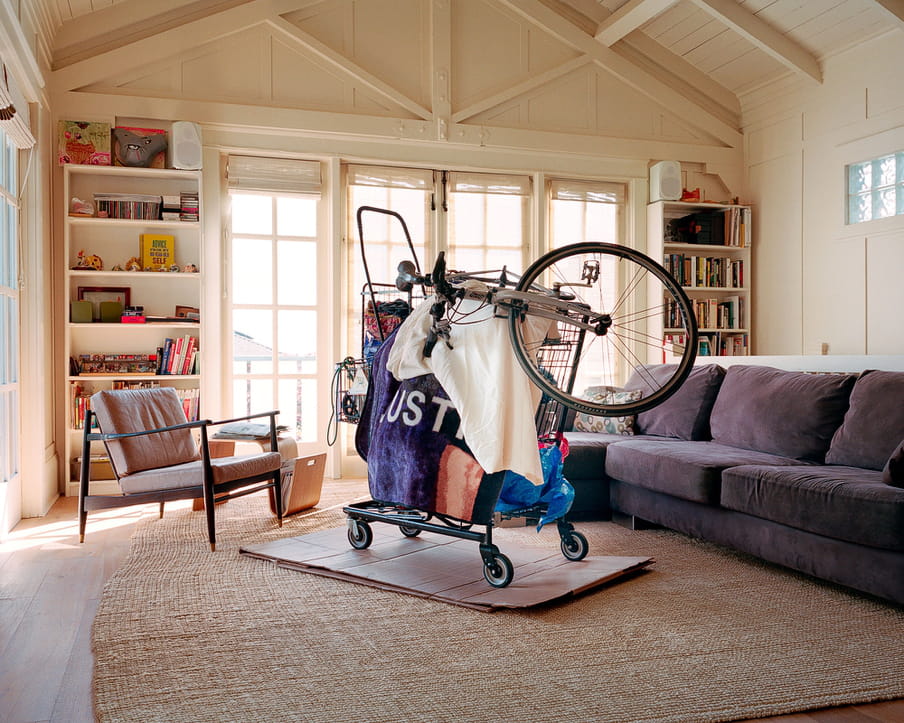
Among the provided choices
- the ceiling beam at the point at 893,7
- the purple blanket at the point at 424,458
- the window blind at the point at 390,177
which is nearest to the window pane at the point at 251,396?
the window blind at the point at 390,177

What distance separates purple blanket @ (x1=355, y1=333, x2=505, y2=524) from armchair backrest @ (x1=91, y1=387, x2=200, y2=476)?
48.7 inches

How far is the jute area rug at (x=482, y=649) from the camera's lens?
2.02 metres

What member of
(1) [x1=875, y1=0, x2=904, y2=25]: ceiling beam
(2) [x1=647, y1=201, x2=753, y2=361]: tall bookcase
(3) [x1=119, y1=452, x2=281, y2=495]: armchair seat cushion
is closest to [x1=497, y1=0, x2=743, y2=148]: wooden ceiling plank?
(2) [x1=647, y1=201, x2=753, y2=361]: tall bookcase

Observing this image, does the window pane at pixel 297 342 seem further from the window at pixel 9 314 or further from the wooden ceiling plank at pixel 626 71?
the wooden ceiling plank at pixel 626 71

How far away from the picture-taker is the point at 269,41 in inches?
217

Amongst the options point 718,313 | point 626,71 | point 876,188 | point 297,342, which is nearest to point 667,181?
point 626,71

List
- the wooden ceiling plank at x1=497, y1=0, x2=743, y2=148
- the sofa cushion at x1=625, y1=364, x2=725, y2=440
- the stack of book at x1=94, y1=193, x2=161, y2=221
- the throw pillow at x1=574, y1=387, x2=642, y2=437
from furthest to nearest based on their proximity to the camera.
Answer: the wooden ceiling plank at x1=497, y1=0, x2=743, y2=148, the stack of book at x1=94, y1=193, x2=161, y2=221, the throw pillow at x1=574, y1=387, x2=642, y2=437, the sofa cushion at x1=625, y1=364, x2=725, y2=440

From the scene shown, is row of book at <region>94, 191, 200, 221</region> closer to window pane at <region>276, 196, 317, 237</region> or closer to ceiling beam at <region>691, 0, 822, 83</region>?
window pane at <region>276, 196, 317, 237</region>

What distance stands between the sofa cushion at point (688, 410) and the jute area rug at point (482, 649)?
3.55 feet

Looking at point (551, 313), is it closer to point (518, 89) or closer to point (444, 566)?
point (444, 566)

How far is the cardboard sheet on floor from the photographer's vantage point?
115 inches

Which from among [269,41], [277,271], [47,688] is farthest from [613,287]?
[47,688]

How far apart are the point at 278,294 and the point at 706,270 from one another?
10.8ft

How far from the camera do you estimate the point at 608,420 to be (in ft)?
15.6
